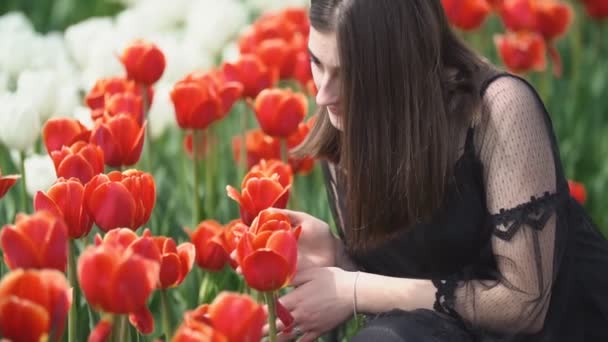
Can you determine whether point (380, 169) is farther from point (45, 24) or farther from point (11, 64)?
point (45, 24)

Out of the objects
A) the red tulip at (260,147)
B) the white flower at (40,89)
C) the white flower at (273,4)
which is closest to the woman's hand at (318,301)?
the red tulip at (260,147)

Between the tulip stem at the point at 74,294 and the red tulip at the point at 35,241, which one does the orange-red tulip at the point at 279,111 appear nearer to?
the tulip stem at the point at 74,294

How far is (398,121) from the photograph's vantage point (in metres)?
1.97

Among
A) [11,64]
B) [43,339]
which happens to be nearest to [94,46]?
[11,64]

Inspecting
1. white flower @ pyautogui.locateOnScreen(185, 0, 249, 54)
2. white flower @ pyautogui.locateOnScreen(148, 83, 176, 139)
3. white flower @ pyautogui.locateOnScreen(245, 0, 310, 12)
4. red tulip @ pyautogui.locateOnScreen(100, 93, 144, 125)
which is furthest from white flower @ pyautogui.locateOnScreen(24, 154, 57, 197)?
white flower @ pyautogui.locateOnScreen(245, 0, 310, 12)

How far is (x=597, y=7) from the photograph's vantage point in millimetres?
4102

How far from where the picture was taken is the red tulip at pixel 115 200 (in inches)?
67.6

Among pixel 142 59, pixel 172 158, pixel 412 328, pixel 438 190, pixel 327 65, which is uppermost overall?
pixel 327 65

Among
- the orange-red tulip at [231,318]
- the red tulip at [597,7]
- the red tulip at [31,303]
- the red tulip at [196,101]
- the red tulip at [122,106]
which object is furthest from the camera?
the red tulip at [597,7]

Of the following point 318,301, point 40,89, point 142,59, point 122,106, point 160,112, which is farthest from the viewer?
point 160,112

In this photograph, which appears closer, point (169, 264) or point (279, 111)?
point (169, 264)

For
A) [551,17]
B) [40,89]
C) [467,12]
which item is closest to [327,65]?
[40,89]

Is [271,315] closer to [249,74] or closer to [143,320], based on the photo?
[143,320]

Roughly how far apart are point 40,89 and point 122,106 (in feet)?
1.61
